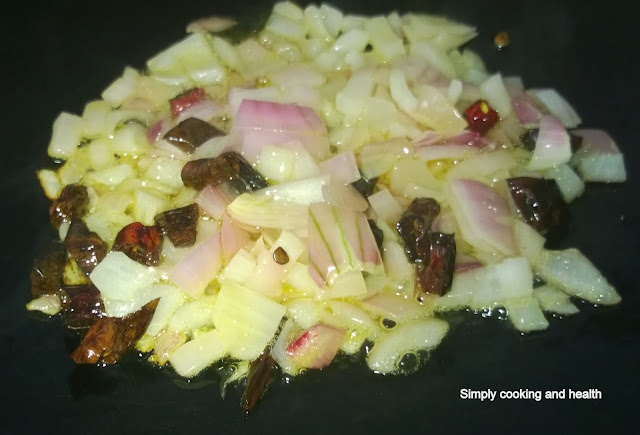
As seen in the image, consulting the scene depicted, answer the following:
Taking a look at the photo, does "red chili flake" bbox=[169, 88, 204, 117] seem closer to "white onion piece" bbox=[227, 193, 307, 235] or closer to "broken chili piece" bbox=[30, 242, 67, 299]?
"white onion piece" bbox=[227, 193, 307, 235]

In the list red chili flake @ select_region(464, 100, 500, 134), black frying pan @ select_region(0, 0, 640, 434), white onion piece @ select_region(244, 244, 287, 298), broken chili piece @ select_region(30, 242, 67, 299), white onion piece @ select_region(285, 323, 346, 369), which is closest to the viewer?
black frying pan @ select_region(0, 0, 640, 434)

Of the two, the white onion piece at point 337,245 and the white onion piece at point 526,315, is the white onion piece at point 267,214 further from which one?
the white onion piece at point 526,315

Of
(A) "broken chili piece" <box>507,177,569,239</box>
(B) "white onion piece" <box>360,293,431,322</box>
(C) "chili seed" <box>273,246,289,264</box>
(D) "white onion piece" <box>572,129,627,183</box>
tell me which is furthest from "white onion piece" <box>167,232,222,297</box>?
(D) "white onion piece" <box>572,129,627,183</box>

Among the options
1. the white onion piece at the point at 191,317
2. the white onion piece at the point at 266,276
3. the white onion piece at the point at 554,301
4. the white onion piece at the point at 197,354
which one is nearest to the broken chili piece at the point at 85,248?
the white onion piece at the point at 191,317

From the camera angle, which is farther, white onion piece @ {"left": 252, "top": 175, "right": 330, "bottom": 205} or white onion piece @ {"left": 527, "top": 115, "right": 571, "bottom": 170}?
white onion piece @ {"left": 527, "top": 115, "right": 571, "bottom": 170}

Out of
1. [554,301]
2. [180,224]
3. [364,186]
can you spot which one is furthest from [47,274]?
[554,301]

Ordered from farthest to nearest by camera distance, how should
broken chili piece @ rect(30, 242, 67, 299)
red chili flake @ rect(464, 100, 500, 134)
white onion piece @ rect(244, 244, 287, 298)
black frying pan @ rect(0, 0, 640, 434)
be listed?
red chili flake @ rect(464, 100, 500, 134) → broken chili piece @ rect(30, 242, 67, 299) → white onion piece @ rect(244, 244, 287, 298) → black frying pan @ rect(0, 0, 640, 434)

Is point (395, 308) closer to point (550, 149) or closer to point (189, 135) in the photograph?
point (550, 149)
